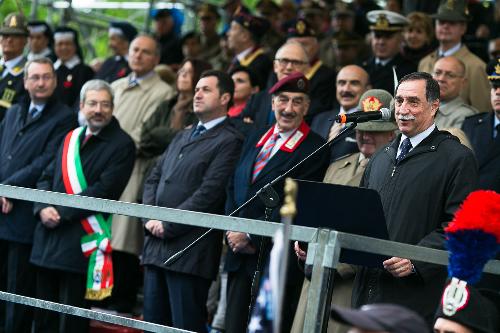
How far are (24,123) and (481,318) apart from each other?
17.1 ft

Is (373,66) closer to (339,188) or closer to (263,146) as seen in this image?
(263,146)

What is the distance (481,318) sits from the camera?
4598mm

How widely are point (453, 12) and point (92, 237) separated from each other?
389cm

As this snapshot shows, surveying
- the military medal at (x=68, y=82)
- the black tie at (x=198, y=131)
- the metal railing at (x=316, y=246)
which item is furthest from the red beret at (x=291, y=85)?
the military medal at (x=68, y=82)

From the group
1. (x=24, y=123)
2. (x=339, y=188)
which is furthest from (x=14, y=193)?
(x=24, y=123)

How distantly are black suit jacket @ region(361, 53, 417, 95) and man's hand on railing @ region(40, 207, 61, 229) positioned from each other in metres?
3.07

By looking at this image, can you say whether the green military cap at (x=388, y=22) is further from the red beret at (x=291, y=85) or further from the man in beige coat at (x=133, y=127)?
the red beret at (x=291, y=85)

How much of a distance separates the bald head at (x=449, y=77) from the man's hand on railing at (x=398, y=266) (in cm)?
282

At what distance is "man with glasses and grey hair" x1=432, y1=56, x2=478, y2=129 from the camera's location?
8305 millimetres

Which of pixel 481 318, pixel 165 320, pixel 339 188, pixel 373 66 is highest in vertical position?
pixel 373 66

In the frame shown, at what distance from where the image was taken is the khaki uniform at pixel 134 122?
9523 mm

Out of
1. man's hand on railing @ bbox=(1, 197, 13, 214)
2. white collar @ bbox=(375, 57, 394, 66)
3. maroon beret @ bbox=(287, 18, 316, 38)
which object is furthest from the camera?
maroon beret @ bbox=(287, 18, 316, 38)

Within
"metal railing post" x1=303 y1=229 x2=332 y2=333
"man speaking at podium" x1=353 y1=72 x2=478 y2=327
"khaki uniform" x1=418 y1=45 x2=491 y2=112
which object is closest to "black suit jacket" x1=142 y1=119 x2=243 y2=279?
"man speaking at podium" x1=353 y1=72 x2=478 y2=327

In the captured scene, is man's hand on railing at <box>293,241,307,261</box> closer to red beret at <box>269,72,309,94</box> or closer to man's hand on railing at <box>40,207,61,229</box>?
red beret at <box>269,72,309,94</box>
